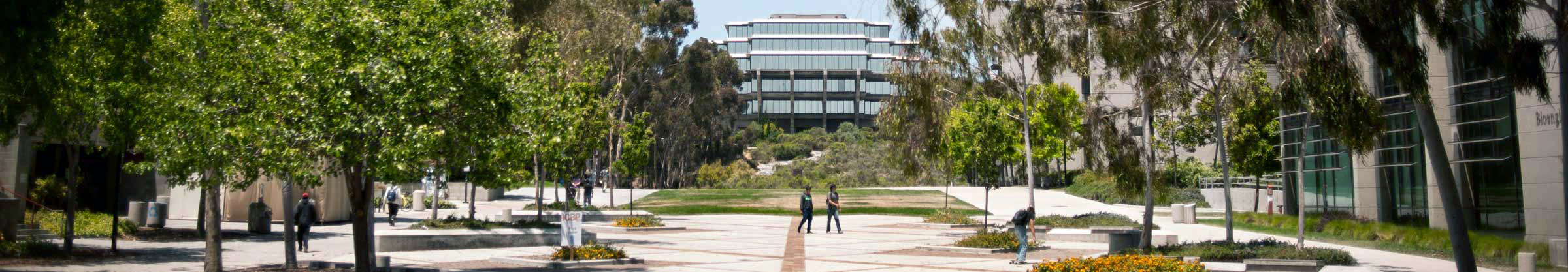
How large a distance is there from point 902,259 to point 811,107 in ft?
370

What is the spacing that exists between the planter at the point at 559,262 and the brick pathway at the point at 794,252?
2.56 metres

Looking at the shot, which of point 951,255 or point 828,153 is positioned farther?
point 828,153

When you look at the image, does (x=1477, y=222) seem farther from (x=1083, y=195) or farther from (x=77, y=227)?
(x=1083, y=195)

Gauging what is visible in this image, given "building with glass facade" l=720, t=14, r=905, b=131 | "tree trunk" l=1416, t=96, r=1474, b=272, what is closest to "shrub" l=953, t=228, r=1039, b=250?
"tree trunk" l=1416, t=96, r=1474, b=272

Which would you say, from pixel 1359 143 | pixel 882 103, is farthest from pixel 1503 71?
pixel 882 103

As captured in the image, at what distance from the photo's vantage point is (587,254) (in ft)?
60.8

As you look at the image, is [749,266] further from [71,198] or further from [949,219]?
[949,219]

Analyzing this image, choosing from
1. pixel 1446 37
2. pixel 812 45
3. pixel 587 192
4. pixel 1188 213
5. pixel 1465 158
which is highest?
pixel 812 45

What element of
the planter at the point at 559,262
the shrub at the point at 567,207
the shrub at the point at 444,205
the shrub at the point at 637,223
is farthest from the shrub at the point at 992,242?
the shrub at the point at 444,205

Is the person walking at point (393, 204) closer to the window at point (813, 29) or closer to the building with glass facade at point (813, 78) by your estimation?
the building with glass facade at point (813, 78)

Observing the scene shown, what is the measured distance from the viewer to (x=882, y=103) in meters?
33.4

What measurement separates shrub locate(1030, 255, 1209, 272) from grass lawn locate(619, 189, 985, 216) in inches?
1071

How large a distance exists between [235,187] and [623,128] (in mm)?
21032

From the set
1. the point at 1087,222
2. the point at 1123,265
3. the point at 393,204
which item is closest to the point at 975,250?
the point at 1123,265
